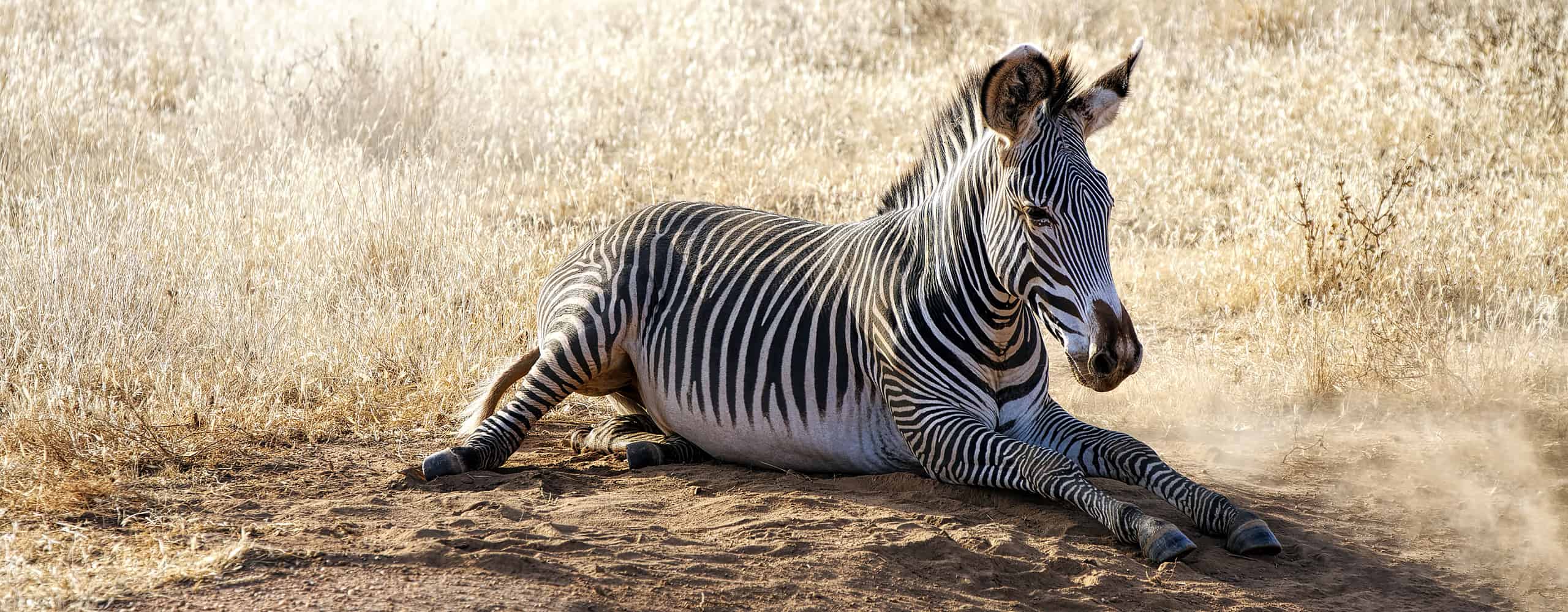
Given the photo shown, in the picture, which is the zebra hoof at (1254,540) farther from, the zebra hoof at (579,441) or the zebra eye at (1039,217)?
the zebra hoof at (579,441)

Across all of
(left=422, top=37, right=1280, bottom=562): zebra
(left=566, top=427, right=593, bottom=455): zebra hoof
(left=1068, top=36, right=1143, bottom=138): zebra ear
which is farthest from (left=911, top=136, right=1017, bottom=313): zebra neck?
(left=566, top=427, right=593, bottom=455): zebra hoof

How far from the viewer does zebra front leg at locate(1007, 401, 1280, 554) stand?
401 centimetres

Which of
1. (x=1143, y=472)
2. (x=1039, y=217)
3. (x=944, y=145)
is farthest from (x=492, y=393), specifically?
(x=1143, y=472)

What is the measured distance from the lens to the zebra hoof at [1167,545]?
12.5 feet

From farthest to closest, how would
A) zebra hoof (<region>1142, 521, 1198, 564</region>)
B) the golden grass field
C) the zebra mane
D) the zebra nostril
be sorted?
the golden grass field
the zebra mane
zebra hoof (<region>1142, 521, 1198, 564</region>)
the zebra nostril

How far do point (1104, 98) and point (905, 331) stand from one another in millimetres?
1090

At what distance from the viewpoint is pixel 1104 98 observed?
430 centimetres

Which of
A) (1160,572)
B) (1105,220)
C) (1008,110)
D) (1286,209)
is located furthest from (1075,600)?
(1286,209)

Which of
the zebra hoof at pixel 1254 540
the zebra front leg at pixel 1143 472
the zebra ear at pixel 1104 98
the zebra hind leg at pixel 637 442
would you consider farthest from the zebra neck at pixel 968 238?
the zebra hind leg at pixel 637 442

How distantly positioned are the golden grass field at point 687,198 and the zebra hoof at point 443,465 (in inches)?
29.5

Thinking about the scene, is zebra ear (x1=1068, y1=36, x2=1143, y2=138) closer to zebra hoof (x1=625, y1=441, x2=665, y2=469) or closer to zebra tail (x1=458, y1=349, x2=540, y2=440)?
zebra hoof (x1=625, y1=441, x2=665, y2=469)

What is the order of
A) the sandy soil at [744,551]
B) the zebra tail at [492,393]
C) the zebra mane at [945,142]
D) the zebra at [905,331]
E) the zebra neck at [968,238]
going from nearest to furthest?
the sandy soil at [744,551] < the zebra at [905,331] < the zebra neck at [968,238] < the zebra mane at [945,142] < the zebra tail at [492,393]

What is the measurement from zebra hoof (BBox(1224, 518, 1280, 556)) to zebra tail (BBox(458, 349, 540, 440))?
9.62 feet

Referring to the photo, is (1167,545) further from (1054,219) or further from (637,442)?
(637,442)
